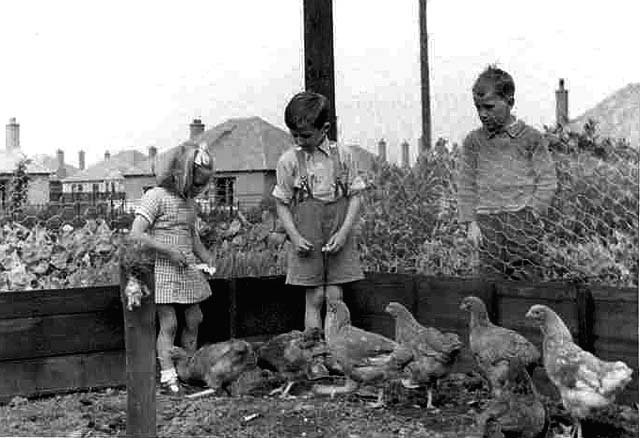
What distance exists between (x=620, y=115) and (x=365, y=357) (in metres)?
1.56

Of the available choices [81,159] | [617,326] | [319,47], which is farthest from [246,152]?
[617,326]

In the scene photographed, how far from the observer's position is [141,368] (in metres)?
3.65

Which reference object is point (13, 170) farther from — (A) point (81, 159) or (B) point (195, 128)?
(B) point (195, 128)

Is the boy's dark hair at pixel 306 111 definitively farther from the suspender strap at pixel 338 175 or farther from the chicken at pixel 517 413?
the chicken at pixel 517 413

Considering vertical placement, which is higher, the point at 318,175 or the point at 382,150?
the point at 382,150

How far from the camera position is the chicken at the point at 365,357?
4227 mm

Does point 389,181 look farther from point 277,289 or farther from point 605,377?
point 605,377

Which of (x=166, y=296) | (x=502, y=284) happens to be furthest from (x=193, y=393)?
(x=502, y=284)

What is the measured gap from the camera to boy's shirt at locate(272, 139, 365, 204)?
195 inches

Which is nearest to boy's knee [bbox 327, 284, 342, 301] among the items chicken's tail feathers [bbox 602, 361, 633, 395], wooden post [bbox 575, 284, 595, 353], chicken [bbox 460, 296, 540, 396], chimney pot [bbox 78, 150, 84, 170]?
chicken [bbox 460, 296, 540, 396]

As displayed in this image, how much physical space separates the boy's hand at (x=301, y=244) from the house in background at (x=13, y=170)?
204 cm

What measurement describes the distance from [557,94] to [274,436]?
84.1 inches

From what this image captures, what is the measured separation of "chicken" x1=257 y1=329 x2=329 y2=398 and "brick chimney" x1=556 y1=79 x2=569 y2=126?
5.10 ft

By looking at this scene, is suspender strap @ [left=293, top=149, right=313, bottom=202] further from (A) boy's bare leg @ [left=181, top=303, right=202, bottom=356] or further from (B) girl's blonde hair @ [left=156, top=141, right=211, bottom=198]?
(A) boy's bare leg @ [left=181, top=303, right=202, bottom=356]
